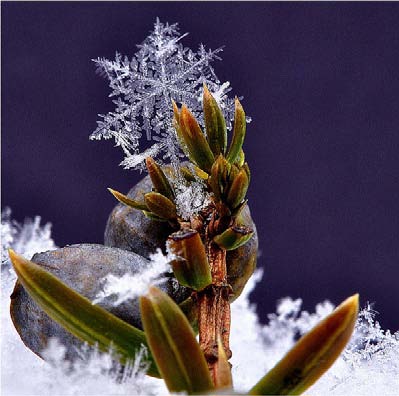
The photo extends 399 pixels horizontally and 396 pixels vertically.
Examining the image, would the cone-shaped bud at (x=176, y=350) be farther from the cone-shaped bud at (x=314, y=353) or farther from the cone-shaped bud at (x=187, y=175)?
the cone-shaped bud at (x=187, y=175)

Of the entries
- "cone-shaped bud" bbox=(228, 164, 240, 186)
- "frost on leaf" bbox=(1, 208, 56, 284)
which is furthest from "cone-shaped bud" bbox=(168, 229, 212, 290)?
"frost on leaf" bbox=(1, 208, 56, 284)

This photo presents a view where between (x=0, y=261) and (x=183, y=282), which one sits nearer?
(x=183, y=282)

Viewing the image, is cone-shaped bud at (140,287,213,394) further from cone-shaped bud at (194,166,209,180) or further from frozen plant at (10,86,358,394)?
cone-shaped bud at (194,166,209,180)

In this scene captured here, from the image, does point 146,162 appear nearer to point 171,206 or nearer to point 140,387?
point 171,206

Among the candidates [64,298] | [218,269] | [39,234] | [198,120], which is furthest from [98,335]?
[39,234]

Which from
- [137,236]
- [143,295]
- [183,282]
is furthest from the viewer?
[137,236]

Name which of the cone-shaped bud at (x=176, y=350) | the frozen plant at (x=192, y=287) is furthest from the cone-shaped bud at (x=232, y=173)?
the cone-shaped bud at (x=176, y=350)

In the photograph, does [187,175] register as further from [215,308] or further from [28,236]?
[28,236]
